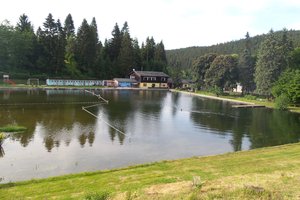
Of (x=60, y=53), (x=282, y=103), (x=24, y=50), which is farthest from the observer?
(x=60, y=53)

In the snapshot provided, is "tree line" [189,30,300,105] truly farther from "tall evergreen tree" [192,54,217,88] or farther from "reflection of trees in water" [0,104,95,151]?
"reflection of trees in water" [0,104,95,151]

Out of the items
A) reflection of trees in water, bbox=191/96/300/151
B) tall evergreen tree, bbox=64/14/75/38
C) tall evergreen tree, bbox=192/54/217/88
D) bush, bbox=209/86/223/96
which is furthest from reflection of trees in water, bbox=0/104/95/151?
tall evergreen tree, bbox=64/14/75/38

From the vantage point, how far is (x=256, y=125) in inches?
1409

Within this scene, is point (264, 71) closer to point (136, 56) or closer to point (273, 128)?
point (273, 128)

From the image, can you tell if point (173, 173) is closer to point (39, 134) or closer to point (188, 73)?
point (39, 134)

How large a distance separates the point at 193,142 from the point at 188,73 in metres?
109

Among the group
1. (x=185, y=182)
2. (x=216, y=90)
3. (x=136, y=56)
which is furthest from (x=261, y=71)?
(x=185, y=182)

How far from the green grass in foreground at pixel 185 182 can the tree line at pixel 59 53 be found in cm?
7620

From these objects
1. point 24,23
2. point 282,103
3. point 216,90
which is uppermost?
point 24,23

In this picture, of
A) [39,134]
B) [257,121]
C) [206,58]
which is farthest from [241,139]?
[206,58]

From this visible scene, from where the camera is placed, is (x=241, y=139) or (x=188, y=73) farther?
(x=188, y=73)

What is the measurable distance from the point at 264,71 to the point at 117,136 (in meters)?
46.0

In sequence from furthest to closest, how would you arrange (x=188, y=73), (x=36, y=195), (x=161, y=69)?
1. (x=188, y=73)
2. (x=161, y=69)
3. (x=36, y=195)

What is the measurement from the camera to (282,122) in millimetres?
38156
